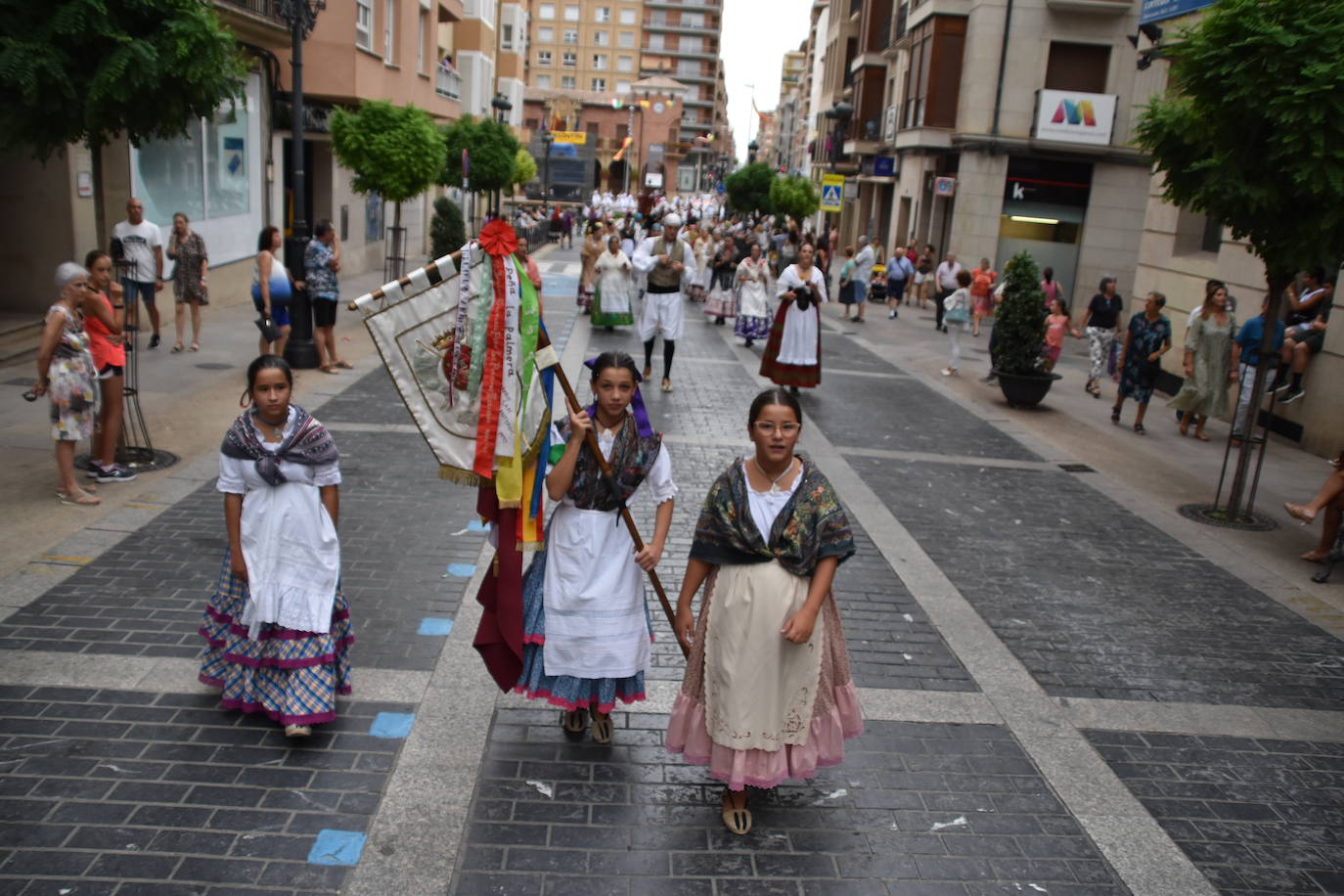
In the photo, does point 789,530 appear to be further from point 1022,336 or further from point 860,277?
point 860,277

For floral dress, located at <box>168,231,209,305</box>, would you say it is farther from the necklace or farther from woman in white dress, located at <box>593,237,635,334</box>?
the necklace

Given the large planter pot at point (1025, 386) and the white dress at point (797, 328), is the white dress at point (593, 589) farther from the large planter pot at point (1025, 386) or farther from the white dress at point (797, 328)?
the large planter pot at point (1025, 386)

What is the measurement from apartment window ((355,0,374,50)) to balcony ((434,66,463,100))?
633 cm

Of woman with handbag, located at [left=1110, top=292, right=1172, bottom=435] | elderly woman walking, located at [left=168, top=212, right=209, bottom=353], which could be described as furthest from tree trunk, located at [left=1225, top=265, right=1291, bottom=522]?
elderly woman walking, located at [left=168, top=212, right=209, bottom=353]

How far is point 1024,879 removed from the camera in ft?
13.3

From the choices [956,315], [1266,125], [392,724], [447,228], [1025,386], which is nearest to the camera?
[392,724]

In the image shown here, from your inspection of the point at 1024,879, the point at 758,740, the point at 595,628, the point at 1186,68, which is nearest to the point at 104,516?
the point at 595,628

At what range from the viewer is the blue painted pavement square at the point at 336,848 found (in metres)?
3.89

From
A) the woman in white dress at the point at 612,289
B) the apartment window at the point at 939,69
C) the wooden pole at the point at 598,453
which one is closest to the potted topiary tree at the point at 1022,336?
the woman in white dress at the point at 612,289

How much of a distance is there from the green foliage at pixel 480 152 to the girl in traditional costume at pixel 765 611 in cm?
2708

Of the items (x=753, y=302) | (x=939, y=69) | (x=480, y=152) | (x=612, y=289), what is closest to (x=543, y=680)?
(x=753, y=302)

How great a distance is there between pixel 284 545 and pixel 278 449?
1.34 ft

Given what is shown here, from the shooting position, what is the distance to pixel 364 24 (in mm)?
21469

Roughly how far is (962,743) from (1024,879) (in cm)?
107
